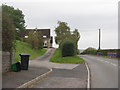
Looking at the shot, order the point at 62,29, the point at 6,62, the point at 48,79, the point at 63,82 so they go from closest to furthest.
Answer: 1. the point at 63,82
2. the point at 48,79
3. the point at 6,62
4. the point at 62,29

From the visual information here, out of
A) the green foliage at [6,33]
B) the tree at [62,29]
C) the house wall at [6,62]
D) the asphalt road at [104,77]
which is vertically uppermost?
the tree at [62,29]

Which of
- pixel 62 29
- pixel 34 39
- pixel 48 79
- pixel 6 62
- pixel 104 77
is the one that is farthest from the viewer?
pixel 62 29

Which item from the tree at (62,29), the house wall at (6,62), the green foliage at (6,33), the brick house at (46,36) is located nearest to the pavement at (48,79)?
the house wall at (6,62)

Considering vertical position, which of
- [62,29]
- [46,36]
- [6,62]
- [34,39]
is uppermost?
[62,29]

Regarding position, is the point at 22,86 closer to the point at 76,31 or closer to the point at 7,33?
the point at 7,33

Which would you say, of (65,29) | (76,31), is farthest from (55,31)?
(76,31)

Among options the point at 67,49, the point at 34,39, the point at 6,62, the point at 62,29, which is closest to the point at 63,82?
the point at 6,62

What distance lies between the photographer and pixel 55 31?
63250 mm

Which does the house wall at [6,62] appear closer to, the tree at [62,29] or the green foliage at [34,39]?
the green foliage at [34,39]

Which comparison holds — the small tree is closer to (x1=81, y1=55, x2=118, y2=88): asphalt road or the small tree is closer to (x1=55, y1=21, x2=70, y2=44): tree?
(x1=81, y1=55, x2=118, y2=88): asphalt road

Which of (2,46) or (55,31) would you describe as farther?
(55,31)

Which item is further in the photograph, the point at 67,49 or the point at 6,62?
the point at 67,49

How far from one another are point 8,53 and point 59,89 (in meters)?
6.18

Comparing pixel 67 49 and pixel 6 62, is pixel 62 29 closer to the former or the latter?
pixel 67 49
